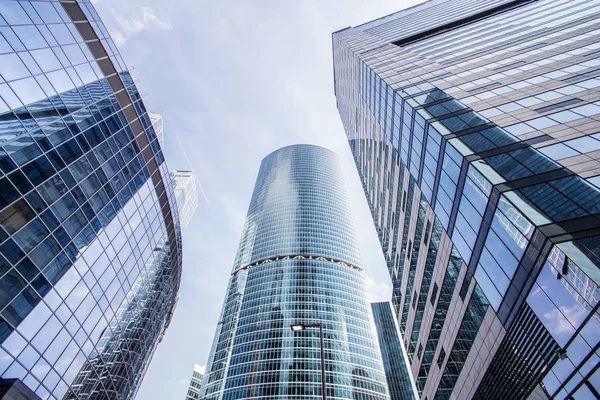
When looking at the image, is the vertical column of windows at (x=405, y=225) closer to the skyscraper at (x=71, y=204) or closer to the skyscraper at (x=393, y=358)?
the skyscraper at (x=71, y=204)

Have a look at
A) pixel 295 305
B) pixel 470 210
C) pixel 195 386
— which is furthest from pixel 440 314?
pixel 195 386

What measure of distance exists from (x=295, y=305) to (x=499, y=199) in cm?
9136

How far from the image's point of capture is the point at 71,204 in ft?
75.9

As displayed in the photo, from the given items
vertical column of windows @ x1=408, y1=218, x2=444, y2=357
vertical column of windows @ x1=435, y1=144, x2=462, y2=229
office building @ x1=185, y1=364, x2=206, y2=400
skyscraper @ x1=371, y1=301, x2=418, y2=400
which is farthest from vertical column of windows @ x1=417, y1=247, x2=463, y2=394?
office building @ x1=185, y1=364, x2=206, y2=400

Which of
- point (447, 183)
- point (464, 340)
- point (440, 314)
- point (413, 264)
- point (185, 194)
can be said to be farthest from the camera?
point (185, 194)

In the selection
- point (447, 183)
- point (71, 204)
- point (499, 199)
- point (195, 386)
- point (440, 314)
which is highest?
point (195, 386)

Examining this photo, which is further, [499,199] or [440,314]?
[440,314]

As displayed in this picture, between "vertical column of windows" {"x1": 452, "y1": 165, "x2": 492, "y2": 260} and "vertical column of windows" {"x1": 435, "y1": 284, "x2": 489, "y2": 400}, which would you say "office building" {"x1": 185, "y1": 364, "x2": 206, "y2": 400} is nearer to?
"vertical column of windows" {"x1": 435, "y1": 284, "x2": 489, "y2": 400}

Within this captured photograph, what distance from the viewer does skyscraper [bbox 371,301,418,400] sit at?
125994 millimetres

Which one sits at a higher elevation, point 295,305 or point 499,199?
point 295,305

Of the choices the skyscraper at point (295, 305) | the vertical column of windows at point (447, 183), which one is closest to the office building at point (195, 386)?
the skyscraper at point (295, 305)

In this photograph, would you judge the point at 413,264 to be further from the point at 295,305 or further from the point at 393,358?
the point at 393,358

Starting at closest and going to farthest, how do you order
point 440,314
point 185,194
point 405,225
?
point 440,314 < point 405,225 < point 185,194

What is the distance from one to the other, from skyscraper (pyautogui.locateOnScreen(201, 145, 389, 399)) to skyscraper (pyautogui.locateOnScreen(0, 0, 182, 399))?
5493cm
